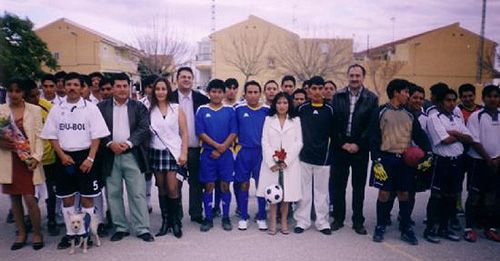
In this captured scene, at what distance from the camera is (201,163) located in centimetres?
596

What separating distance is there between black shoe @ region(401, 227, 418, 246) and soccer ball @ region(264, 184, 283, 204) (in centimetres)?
179

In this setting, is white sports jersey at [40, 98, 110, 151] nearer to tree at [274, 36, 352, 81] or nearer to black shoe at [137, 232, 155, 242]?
black shoe at [137, 232, 155, 242]

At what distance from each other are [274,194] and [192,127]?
168 cm

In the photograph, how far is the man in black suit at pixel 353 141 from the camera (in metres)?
5.82

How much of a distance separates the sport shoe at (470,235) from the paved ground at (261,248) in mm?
92

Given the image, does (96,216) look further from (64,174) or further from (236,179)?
(236,179)

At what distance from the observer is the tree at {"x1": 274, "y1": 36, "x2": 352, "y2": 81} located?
1248 inches

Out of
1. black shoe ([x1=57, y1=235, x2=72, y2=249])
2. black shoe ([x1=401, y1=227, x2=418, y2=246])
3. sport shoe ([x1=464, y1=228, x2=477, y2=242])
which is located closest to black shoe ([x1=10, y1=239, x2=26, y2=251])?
black shoe ([x1=57, y1=235, x2=72, y2=249])

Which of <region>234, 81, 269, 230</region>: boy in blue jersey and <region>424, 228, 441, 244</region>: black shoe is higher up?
<region>234, 81, 269, 230</region>: boy in blue jersey

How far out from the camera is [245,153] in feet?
19.6

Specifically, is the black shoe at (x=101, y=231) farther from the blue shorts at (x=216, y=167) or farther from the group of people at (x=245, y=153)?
the blue shorts at (x=216, y=167)

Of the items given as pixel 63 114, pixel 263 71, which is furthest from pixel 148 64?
pixel 63 114

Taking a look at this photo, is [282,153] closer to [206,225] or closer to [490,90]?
[206,225]

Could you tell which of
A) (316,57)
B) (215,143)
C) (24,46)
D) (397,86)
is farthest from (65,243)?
(316,57)
